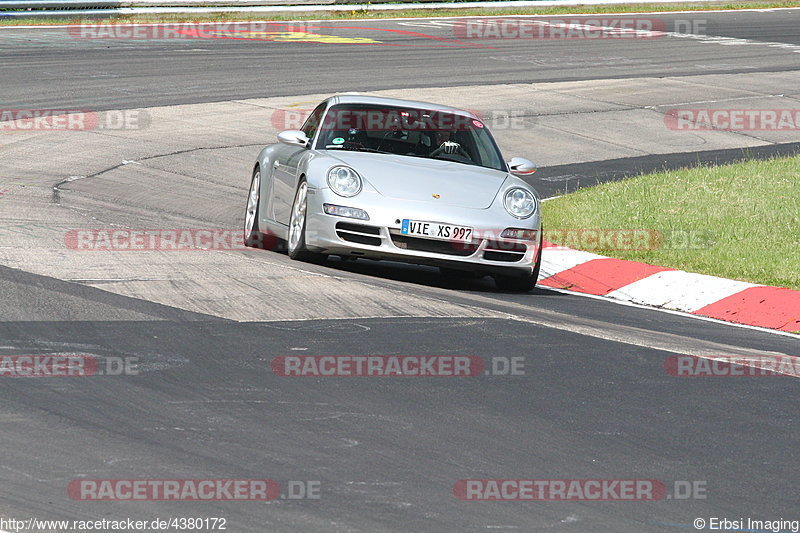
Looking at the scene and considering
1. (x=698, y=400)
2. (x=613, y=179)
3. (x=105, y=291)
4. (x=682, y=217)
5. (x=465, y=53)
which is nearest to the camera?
(x=698, y=400)

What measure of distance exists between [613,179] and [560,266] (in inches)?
201

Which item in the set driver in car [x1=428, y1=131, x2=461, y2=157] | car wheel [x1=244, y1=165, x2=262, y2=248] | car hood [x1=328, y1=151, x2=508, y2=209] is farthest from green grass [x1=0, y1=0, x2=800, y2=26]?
car hood [x1=328, y1=151, x2=508, y2=209]

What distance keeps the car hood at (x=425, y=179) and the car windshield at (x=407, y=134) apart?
26 centimetres

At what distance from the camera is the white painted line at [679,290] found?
10.1m

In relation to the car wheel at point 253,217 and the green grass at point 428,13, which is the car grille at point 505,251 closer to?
the car wheel at point 253,217

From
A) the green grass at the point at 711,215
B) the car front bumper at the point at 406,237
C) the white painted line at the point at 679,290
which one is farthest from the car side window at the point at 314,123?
the white painted line at the point at 679,290

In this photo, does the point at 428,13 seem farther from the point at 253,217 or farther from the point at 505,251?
the point at 505,251

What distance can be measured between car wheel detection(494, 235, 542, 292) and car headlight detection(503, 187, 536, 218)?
266 millimetres

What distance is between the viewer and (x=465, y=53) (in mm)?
28125

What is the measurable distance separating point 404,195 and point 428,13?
26385 mm

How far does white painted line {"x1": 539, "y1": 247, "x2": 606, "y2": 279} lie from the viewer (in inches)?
448

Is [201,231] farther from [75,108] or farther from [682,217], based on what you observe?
[75,108]

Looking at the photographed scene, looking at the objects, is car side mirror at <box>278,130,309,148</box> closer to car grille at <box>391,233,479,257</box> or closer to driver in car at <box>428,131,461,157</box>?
driver in car at <box>428,131,461,157</box>

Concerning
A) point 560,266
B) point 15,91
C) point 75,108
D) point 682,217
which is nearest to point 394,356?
point 560,266
